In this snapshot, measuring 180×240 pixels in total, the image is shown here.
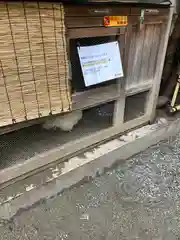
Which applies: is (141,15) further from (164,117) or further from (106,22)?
(164,117)

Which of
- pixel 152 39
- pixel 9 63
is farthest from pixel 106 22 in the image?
pixel 9 63

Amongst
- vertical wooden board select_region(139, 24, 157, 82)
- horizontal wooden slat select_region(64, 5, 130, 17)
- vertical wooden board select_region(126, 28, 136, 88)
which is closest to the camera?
horizontal wooden slat select_region(64, 5, 130, 17)

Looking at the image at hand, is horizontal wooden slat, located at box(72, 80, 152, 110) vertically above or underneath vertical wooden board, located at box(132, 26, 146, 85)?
underneath

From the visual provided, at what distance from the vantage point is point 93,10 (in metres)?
1.85

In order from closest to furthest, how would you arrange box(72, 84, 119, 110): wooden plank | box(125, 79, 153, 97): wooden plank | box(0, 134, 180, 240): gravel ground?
box(0, 134, 180, 240): gravel ground < box(72, 84, 119, 110): wooden plank < box(125, 79, 153, 97): wooden plank

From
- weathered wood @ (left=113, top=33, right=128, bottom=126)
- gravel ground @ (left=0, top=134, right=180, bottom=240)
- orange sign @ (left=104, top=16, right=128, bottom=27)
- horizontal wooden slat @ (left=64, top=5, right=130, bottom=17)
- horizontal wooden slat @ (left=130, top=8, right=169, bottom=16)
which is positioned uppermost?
horizontal wooden slat @ (left=64, top=5, right=130, bottom=17)

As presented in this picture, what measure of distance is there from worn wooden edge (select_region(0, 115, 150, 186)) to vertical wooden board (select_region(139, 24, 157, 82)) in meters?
0.57

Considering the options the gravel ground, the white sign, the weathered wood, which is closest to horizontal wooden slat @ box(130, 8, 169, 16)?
the weathered wood

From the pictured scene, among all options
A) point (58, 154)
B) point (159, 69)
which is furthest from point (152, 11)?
point (58, 154)

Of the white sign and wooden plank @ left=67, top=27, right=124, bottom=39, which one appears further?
the white sign

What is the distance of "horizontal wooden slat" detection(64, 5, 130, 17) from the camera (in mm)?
1731

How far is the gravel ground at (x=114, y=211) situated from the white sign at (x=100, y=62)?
106cm

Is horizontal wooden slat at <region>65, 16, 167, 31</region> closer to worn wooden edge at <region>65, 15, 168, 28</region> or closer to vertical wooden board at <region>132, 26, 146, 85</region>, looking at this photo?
worn wooden edge at <region>65, 15, 168, 28</region>

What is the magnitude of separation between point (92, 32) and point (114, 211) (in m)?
1.59
